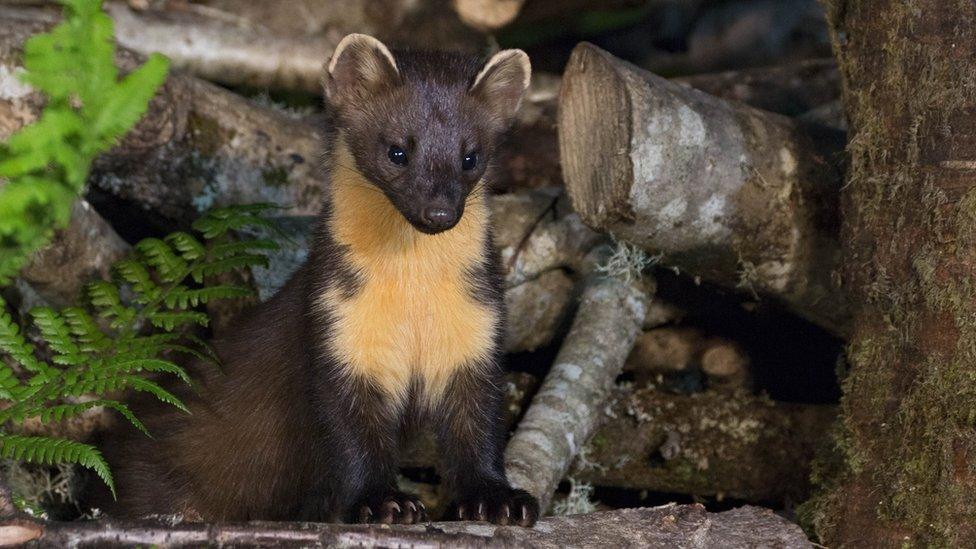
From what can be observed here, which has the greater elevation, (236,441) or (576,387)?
(576,387)

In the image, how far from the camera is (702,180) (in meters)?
4.16

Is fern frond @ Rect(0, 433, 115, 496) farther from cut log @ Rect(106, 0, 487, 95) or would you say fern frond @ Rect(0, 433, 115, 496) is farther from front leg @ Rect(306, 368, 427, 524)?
cut log @ Rect(106, 0, 487, 95)

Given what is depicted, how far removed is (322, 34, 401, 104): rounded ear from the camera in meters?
3.58

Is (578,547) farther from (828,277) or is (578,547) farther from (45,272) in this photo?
(45,272)

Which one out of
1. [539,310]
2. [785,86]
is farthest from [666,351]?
[785,86]

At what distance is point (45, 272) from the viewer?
446 cm

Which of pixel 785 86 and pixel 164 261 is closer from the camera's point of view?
pixel 164 261

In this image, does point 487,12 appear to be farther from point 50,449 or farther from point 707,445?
Answer: point 50,449

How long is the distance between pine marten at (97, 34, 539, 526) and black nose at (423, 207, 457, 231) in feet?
0.16

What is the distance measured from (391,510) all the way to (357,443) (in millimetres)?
290

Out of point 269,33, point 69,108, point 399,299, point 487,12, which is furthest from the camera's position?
point 487,12

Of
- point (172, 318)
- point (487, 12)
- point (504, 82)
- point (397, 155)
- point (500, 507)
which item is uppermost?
point (487, 12)

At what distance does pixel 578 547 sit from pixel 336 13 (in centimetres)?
530

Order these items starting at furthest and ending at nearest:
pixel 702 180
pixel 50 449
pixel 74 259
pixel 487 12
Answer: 1. pixel 487 12
2. pixel 74 259
3. pixel 702 180
4. pixel 50 449
